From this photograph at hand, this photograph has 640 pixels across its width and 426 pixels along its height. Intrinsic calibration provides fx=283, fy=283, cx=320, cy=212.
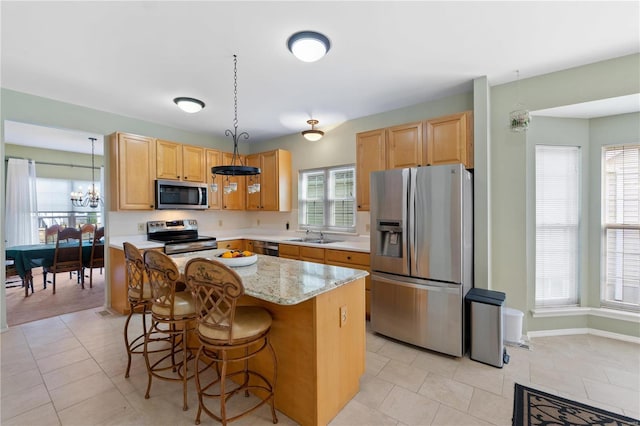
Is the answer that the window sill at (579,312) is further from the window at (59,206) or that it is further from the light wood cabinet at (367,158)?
the window at (59,206)

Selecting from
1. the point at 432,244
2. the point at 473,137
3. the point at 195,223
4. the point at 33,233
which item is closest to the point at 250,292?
the point at 432,244

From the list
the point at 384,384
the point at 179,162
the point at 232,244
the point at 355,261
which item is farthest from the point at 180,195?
the point at 384,384

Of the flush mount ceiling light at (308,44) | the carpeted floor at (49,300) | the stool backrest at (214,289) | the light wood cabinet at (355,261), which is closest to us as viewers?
the stool backrest at (214,289)

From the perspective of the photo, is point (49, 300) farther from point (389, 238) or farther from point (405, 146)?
point (405, 146)

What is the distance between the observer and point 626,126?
9.85 ft

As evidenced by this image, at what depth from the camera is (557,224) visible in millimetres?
3254

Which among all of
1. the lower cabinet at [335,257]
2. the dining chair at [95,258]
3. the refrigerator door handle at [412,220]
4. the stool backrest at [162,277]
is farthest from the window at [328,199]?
the dining chair at [95,258]

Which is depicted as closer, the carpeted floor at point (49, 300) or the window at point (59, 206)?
the carpeted floor at point (49, 300)

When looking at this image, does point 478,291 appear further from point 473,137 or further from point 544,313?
point 473,137

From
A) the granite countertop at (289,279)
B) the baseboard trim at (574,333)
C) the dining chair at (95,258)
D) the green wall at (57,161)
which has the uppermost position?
the green wall at (57,161)

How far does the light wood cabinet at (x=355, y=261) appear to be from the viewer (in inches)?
134

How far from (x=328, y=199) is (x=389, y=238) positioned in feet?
5.84

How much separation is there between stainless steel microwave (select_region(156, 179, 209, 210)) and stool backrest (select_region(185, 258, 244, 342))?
114 inches

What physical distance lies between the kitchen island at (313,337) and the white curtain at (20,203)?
6887mm
